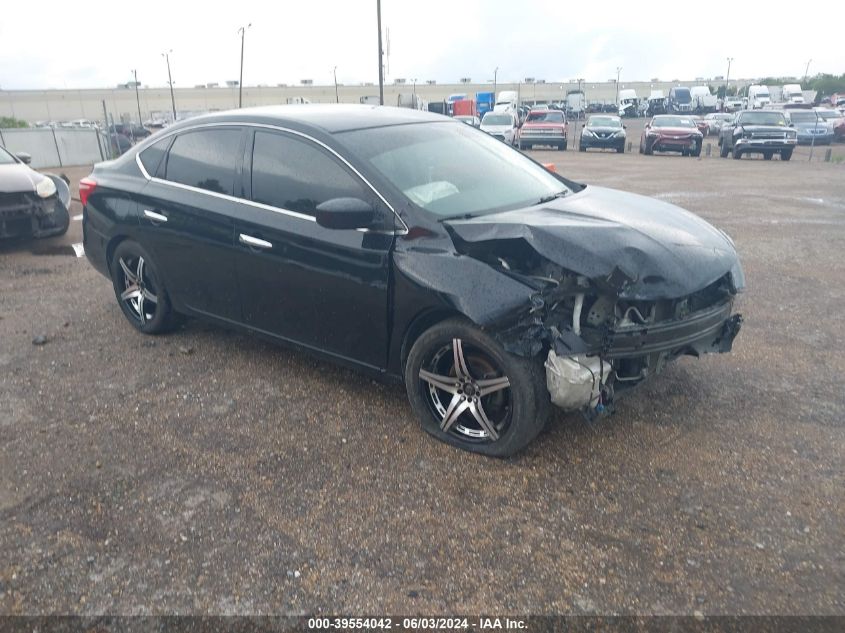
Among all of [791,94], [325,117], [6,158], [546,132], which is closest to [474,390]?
[325,117]

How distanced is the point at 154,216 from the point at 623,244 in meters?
3.25

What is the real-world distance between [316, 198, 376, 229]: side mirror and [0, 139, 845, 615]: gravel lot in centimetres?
116

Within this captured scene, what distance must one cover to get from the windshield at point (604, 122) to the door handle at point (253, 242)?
25.8m

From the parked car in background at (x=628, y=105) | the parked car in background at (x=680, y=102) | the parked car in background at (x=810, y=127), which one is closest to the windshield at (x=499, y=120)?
the parked car in background at (x=810, y=127)

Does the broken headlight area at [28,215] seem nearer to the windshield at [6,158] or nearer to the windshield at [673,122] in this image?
the windshield at [6,158]

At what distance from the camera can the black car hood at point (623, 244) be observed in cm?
321

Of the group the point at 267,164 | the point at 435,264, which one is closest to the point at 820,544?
the point at 435,264

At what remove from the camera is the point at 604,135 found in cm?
2689

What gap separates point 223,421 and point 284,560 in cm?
138

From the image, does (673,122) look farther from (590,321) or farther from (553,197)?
(590,321)

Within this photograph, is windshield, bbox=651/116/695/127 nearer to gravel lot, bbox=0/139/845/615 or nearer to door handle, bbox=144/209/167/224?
gravel lot, bbox=0/139/845/615

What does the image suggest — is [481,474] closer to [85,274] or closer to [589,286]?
[589,286]

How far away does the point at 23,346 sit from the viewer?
5.17 metres

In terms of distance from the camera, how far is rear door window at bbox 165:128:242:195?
440 centimetres
